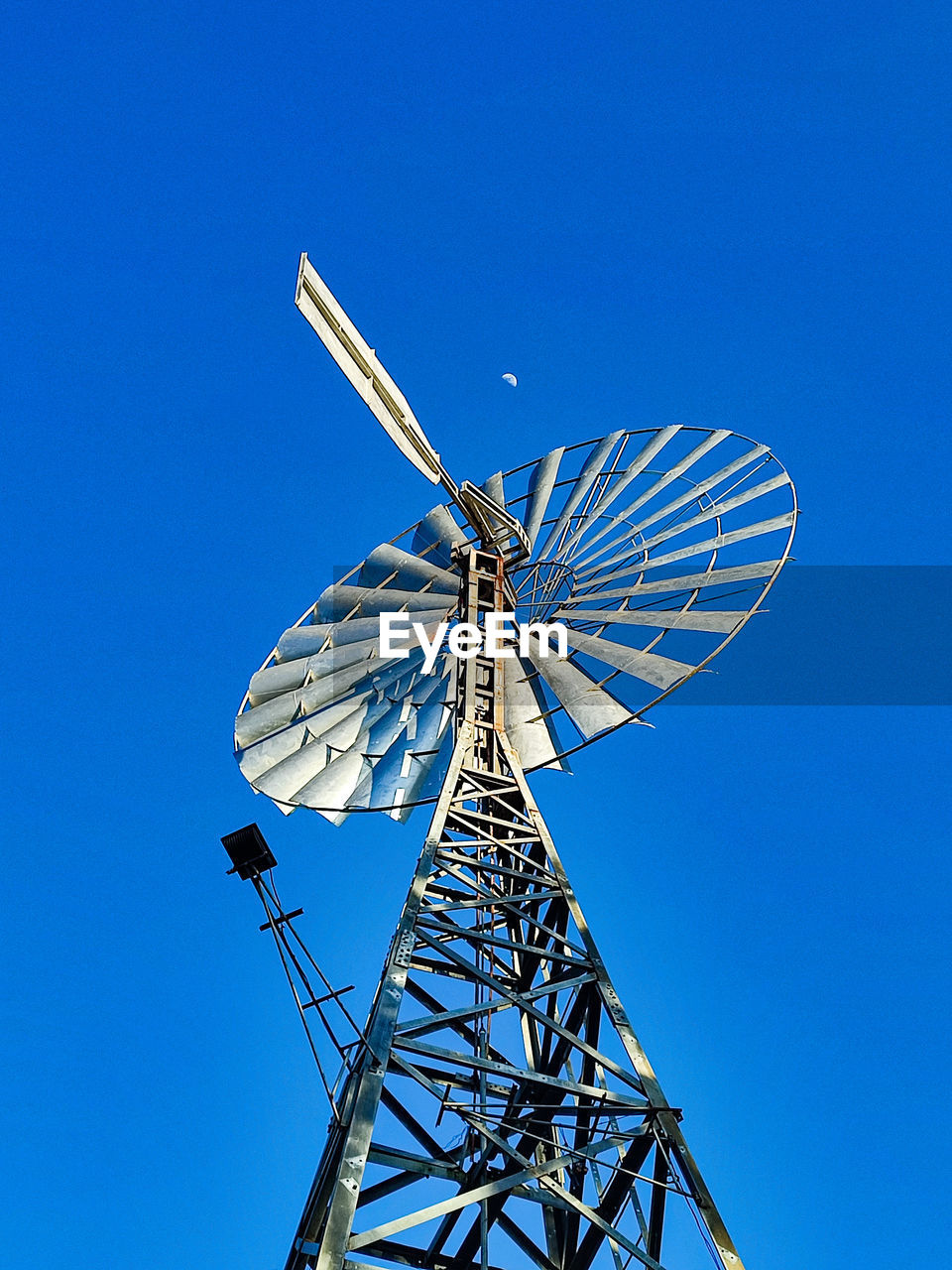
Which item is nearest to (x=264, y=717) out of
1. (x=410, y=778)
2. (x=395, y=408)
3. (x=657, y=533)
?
(x=410, y=778)

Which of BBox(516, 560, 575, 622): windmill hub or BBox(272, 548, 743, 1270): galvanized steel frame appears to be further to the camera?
BBox(516, 560, 575, 622): windmill hub

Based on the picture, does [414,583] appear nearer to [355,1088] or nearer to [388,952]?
[388,952]

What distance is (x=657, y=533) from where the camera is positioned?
48.8ft

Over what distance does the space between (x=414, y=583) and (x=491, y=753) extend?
12.7 ft

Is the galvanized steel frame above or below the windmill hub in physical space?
below

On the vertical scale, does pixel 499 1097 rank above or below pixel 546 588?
below

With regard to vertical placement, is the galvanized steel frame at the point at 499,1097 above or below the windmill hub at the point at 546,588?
A: below
